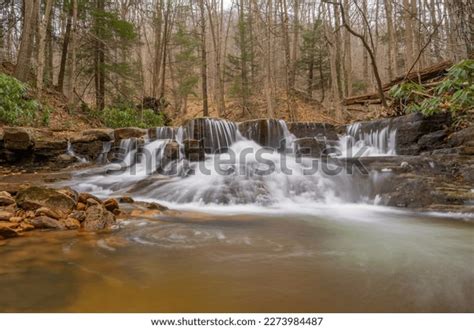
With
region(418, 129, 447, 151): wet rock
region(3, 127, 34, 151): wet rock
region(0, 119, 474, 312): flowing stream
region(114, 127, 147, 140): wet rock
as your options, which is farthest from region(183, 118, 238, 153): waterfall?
region(418, 129, 447, 151): wet rock

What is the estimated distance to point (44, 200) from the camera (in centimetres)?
363

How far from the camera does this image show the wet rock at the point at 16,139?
309 inches

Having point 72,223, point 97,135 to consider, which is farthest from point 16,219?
point 97,135

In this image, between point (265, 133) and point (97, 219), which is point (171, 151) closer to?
point (265, 133)

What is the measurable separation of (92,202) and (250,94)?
16445mm

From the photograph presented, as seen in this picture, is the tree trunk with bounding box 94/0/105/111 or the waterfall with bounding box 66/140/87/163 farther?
the tree trunk with bounding box 94/0/105/111

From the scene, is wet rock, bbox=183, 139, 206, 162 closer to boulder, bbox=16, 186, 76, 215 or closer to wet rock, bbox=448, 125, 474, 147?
boulder, bbox=16, 186, 76, 215

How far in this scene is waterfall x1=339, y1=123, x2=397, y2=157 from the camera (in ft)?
28.7

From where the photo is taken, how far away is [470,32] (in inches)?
150

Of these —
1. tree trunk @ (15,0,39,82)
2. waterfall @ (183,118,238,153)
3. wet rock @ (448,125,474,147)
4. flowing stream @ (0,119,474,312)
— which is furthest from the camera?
waterfall @ (183,118,238,153)

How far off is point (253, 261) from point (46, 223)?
237cm

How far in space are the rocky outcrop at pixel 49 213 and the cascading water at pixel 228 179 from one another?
230cm

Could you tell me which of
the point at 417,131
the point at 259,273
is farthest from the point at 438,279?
the point at 417,131

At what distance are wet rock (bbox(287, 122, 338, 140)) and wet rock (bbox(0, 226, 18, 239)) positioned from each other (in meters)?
9.76
